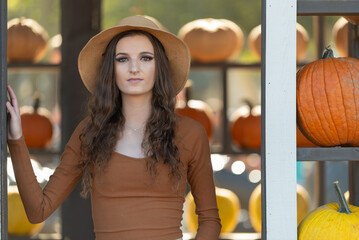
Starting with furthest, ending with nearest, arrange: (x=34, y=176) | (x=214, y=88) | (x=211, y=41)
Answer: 1. (x=214, y=88)
2. (x=211, y=41)
3. (x=34, y=176)

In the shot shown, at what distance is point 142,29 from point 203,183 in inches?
24.1

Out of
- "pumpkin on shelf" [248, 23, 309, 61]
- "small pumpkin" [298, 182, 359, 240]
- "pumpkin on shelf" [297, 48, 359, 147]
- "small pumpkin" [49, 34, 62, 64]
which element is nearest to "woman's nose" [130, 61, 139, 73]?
"pumpkin on shelf" [297, 48, 359, 147]

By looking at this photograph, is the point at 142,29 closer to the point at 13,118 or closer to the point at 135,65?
the point at 135,65

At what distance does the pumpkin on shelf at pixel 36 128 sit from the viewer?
4.60 metres

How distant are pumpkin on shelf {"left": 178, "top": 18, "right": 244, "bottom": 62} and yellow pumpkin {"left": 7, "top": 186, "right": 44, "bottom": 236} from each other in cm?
164

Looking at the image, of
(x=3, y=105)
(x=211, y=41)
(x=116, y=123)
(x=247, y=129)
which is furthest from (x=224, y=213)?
(x=3, y=105)

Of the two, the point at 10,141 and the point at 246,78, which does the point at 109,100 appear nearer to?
the point at 10,141

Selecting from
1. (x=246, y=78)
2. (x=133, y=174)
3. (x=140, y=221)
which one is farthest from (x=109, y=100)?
(x=246, y=78)

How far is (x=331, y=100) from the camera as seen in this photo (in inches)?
81.3

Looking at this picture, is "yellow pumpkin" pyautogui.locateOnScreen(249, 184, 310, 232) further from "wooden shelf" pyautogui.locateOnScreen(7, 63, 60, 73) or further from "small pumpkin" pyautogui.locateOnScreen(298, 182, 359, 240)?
"small pumpkin" pyautogui.locateOnScreen(298, 182, 359, 240)

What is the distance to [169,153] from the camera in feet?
7.48

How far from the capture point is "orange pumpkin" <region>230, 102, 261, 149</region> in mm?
4492

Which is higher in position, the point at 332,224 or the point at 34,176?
the point at 34,176

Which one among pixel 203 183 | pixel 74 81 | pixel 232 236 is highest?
pixel 74 81
